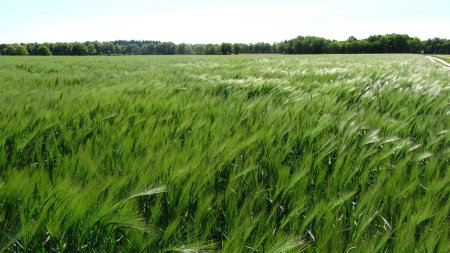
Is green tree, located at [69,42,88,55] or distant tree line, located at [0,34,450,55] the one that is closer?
distant tree line, located at [0,34,450,55]

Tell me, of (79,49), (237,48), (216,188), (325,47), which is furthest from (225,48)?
(216,188)

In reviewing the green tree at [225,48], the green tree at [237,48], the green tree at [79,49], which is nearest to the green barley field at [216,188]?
the green tree at [79,49]

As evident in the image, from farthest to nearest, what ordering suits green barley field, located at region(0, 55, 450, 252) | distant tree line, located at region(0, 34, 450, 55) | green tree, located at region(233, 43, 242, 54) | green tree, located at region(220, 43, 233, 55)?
green tree, located at region(233, 43, 242, 54) < green tree, located at region(220, 43, 233, 55) < distant tree line, located at region(0, 34, 450, 55) < green barley field, located at region(0, 55, 450, 252)

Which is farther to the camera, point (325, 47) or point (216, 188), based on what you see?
point (325, 47)

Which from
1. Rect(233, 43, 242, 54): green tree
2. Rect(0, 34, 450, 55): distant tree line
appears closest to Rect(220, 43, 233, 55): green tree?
Rect(0, 34, 450, 55): distant tree line

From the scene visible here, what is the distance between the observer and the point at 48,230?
1.01 metres

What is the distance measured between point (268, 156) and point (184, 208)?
650mm

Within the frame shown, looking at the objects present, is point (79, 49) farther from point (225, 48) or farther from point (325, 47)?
point (325, 47)

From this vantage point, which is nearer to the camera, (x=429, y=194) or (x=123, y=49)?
(x=429, y=194)

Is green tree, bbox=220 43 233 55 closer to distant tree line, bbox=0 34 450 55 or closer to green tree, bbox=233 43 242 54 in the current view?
distant tree line, bbox=0 34 450 55

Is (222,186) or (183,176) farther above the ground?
(183,176)

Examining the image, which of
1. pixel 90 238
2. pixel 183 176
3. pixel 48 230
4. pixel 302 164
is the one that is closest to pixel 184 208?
pixel 183 176

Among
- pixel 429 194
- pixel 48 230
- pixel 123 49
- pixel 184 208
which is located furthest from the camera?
pixel 123 49

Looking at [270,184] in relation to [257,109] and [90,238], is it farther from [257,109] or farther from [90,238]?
[257,109]
